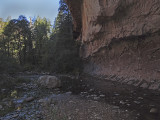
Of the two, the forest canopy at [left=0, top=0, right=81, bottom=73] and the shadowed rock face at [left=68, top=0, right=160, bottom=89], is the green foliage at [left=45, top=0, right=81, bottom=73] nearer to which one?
the forest canopy at [left=0, top=0, right=81, bottom=73]

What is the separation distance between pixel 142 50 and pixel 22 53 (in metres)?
30.0

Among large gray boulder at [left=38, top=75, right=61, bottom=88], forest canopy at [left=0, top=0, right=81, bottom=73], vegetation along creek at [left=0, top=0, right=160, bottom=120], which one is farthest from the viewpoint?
forest canopy at [left=0, top=0, right=81, bottom=73]

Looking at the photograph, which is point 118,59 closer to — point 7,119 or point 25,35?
point 7,119

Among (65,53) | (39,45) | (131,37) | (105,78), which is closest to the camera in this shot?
(131,37)

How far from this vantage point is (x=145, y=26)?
17.7ft

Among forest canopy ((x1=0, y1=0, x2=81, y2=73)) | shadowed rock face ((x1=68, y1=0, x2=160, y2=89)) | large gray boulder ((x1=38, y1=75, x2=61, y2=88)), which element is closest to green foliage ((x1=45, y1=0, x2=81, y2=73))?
forest canopy ((x1=0, y1=0, x2=81, y2=73))

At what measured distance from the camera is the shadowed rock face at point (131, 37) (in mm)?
5195

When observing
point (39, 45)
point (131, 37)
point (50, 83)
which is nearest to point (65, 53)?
point (50, 83)

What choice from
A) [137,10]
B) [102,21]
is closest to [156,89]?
[137,10]

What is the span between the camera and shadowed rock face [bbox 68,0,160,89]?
5195 mm

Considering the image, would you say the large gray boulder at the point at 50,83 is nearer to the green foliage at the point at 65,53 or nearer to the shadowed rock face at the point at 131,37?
the shadowed rock face at the point at 131,37

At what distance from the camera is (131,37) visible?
21.3 ft

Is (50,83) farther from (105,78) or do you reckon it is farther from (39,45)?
(39,45)

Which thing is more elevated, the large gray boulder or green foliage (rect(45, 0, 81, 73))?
green foliage (rect(45, 0, 81, 73))
